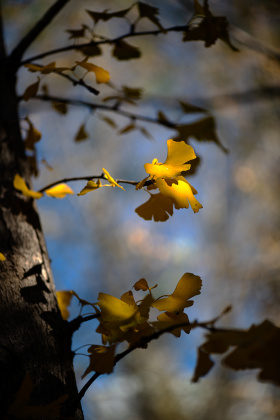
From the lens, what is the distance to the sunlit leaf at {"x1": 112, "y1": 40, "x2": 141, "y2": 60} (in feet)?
2.40

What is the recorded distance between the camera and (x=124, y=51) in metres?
0.74

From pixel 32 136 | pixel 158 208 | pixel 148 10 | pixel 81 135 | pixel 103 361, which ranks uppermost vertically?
pixel 148 10

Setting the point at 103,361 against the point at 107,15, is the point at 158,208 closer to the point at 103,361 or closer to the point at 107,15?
the point at 103,361

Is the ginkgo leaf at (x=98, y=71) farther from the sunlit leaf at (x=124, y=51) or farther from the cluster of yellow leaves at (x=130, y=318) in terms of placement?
the cluster of yellow leaves at (x=130, y=318)

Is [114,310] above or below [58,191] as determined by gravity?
below

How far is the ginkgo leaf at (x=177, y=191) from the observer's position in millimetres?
506

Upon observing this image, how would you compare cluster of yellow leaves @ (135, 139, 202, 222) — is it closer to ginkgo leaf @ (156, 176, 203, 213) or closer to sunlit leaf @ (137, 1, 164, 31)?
ginkgo leaf @ (156, 176, 203, 213)

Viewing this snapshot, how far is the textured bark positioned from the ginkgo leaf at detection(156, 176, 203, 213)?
219 millimetres

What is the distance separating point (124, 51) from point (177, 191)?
0.36 m

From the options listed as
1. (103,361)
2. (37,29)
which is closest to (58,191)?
(103,361)

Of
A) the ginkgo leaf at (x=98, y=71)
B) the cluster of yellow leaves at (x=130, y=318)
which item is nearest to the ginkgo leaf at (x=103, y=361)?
the cluster of yellow leaves at (x=130, y=318)

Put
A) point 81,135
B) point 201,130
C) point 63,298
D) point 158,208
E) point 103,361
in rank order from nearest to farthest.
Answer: point 103,361
point 158,208
point 63,298
point 201,130
point 81,135

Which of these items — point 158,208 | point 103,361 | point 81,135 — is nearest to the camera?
point 103,361

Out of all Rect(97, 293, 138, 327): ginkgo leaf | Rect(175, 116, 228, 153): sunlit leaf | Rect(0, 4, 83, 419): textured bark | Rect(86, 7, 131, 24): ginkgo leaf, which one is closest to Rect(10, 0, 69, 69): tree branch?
Rect(86, 7, 131, 24): ginkgo leaf
